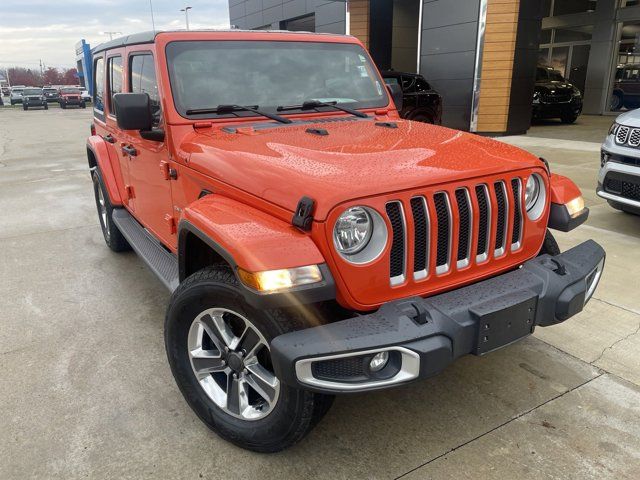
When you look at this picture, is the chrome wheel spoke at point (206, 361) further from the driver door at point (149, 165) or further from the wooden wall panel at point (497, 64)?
the wooden wall panel at point (497, 64)

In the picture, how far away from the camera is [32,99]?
36.3m

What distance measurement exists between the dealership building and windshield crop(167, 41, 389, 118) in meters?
10.6

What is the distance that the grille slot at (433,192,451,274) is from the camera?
213 cm

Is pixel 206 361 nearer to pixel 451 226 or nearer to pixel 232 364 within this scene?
pixel 232 364

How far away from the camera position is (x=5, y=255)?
16.8 ft

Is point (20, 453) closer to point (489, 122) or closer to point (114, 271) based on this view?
point (114, 271)

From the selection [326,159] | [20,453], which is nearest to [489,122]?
[326,159]

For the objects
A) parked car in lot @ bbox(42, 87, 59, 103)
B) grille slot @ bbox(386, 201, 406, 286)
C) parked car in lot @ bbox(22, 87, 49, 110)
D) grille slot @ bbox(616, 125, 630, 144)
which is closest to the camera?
grille slot @ bbox(386, 201, 406, 286)

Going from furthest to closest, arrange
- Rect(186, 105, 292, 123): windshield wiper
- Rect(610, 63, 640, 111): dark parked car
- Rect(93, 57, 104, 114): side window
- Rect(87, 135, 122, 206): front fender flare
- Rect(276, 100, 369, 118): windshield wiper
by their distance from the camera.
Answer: Rect(610, 63, 640, 111): dark parked car
Rect(93, 57, 104, 114): side window
Rect(87, 135, 122, 206): front fender flare
Rect(276, 100, 369, 118): windshield wiper
Rect(186, 105, 292, 123): windshield wiper

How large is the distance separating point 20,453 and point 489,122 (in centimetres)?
1317

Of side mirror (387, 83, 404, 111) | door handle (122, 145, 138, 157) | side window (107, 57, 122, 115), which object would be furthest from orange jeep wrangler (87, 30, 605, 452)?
side window (107, 57, 122, 115)

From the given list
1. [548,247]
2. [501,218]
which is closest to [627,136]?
[548,247]

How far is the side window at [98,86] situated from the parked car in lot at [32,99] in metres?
37.1

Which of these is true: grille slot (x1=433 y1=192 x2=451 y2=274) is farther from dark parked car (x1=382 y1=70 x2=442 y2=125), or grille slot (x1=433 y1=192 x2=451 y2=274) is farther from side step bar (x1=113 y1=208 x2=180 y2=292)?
dark parked car (x1=382 y1=70 x2=442 y2=125)
